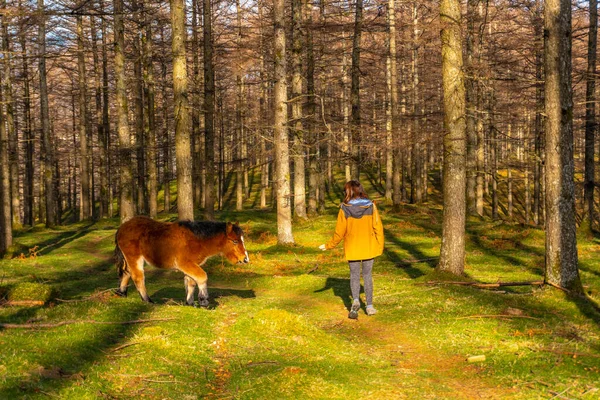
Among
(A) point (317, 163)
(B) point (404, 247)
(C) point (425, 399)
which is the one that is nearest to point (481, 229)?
(B) point (404, 247)

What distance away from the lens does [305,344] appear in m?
8.91

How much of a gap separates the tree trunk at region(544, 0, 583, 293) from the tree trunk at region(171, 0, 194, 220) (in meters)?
10.2

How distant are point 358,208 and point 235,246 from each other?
2.55 m

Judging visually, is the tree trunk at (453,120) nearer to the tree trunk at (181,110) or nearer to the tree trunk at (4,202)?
the tree trunk at (181,110)

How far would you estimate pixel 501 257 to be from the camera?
20969mm

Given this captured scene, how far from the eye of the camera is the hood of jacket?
10758 millimetres

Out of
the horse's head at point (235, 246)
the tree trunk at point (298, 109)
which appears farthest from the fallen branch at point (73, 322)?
the tree trunk at point (298, 109)

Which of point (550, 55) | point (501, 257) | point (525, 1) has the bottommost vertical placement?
point (501, 257)

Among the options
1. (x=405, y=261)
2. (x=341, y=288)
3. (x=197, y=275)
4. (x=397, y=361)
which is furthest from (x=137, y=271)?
(x=405, y=261)

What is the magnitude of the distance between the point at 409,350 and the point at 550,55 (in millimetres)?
7140

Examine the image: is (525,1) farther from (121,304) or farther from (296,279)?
(121,304)

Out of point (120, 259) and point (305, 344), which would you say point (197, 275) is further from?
point (305, 344)

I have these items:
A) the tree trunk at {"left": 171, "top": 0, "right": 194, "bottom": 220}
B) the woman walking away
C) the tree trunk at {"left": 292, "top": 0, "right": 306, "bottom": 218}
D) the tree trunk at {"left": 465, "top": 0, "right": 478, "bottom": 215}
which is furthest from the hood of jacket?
the tree trunk at {"left": 465, "top": 0, "right": 478, "bottom": 215}

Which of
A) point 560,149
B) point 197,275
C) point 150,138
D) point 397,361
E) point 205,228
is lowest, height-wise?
point 397,361
